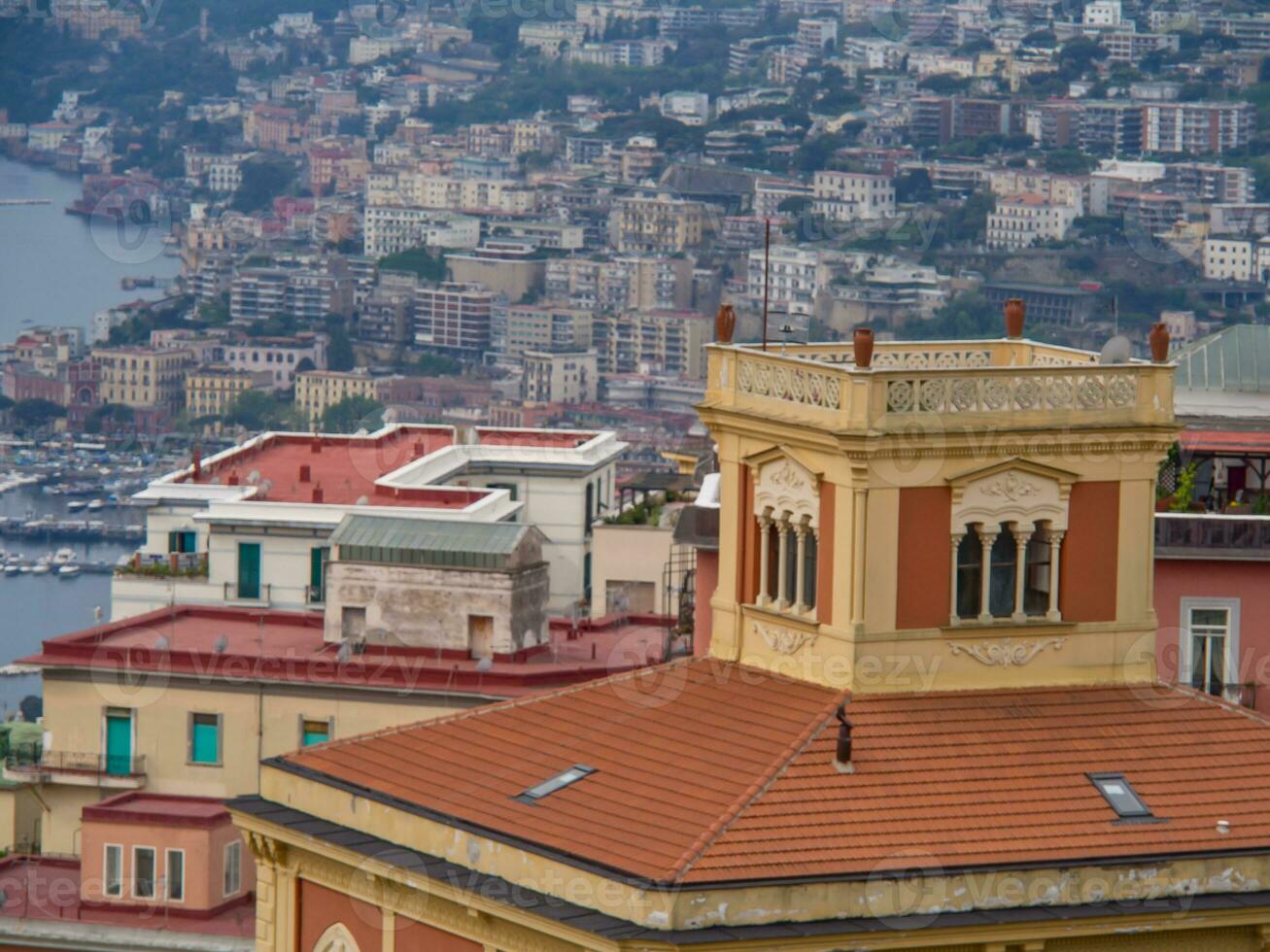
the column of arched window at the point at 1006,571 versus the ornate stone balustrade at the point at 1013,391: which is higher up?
the ornate stone balustrade at the point at 1013,391

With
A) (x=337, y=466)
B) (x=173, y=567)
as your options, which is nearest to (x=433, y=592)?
(x=173, y=567)

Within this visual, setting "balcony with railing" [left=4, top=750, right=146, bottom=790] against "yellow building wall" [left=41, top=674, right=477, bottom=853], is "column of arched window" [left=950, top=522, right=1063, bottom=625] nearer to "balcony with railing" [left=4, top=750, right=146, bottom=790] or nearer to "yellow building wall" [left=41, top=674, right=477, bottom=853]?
"yellow building wall" [left=41, top=674, right=477, bottom=853]

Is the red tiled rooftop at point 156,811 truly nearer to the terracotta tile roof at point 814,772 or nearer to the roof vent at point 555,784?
the terracotta tile roof at point 814,772

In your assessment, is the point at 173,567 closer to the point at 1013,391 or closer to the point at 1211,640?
the point at 1211,640

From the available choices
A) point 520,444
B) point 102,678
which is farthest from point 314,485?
point 102,678

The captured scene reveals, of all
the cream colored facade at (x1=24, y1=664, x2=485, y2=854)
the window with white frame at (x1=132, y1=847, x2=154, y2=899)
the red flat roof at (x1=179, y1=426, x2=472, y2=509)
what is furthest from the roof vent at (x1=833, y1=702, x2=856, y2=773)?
the red flat roof at (x1=179, y1=426, x2=472, y2=509)

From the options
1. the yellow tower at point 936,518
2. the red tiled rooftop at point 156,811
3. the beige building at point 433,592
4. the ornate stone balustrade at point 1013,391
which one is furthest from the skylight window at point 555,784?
the beige building at point 433,592

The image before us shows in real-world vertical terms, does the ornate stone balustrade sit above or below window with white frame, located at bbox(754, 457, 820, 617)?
above
